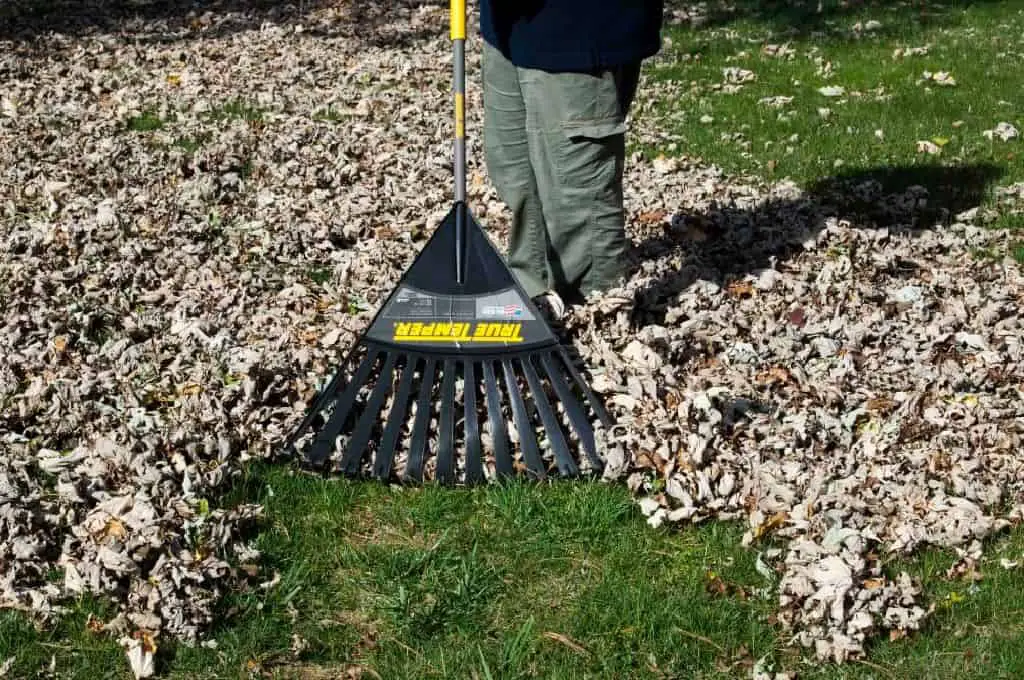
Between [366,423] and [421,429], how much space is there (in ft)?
0.65

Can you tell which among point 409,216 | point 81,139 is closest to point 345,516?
point 409,216

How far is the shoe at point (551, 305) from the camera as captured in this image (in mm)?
4777

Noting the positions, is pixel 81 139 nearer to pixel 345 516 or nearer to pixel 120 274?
pixel 120 274

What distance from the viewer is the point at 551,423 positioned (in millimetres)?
4082

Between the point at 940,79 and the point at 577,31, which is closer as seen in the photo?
the point at 577,31

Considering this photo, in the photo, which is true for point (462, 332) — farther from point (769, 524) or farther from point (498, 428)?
point (769, 524)

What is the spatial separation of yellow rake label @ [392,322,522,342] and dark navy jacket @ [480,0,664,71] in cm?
96

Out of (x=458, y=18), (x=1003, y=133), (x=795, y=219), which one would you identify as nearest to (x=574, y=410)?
(x=458, y=18)

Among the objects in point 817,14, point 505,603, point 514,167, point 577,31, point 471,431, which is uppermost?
point 577,31

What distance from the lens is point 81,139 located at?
25.1 ft

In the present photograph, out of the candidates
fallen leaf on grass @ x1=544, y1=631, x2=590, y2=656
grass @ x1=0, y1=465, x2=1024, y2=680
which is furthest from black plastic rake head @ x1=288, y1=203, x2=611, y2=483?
fallen leaf on grass @ x1=544, y1=631, x2=590, y2=656

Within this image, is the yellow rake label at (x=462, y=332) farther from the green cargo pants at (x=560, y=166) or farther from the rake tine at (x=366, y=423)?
the green cargo pants at (x=560, y=166)

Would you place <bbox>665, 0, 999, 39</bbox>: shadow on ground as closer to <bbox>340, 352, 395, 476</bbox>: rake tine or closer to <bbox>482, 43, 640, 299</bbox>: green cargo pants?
<bbox>482, 43, 640, 299</bbox>: green cargo pants

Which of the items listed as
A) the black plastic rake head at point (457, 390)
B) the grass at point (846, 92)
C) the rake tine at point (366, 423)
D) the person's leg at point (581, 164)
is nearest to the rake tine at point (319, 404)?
the black plastic rake head at point (457, 390)
